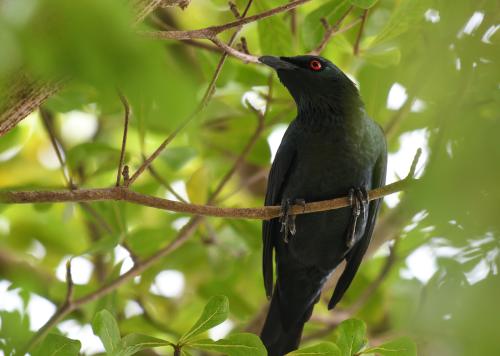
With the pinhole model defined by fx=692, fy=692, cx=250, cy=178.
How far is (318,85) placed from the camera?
14.0ft

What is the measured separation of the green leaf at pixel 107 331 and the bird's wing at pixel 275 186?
Answer: 1704mm

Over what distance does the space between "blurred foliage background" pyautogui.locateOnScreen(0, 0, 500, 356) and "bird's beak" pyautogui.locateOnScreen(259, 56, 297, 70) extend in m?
0.19

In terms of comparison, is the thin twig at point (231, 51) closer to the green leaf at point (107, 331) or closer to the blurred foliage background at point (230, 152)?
the blurred foliage background at point (230, 152)

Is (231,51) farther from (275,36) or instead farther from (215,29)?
(275,36)

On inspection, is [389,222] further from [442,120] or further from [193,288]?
[442,120]

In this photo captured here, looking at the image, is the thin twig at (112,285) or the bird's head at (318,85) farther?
the bird's head at (318,85)

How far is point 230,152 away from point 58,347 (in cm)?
273

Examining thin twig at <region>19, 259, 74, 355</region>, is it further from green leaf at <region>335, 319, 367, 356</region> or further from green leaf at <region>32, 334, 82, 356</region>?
green leaf at <region>335, 319, 367, 356</region>

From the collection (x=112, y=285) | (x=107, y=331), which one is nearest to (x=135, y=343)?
(x=107, y=331)

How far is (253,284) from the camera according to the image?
17.9ft

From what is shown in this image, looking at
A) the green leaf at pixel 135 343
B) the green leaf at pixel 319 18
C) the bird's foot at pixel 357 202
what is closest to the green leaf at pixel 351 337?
the green leaf at pixel 135 343

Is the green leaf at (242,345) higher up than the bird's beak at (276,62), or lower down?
lower down

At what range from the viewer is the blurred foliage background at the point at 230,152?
92 cm

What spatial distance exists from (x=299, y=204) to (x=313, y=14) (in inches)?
42.1
